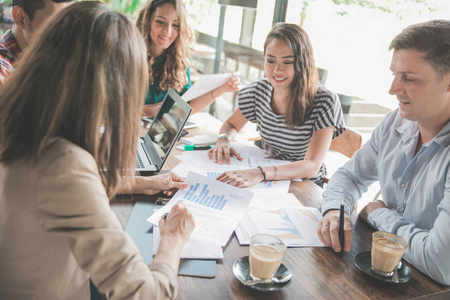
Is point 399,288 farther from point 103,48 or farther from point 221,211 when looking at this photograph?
point 103,48

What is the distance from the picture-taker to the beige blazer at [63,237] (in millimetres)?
699

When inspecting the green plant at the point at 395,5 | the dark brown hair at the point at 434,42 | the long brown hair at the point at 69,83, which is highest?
the green plant at the point at 395,5

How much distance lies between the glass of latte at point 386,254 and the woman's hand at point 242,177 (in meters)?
0.57

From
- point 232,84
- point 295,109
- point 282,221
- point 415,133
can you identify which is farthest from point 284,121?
point 282,221

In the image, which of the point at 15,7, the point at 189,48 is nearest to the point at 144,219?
the point at 15,7

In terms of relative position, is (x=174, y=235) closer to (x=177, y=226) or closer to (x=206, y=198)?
(x=177, y=226)

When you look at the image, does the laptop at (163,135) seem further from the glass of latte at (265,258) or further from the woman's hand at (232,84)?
the glass of latte at (265,258)

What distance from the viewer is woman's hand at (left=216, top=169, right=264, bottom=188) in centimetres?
144

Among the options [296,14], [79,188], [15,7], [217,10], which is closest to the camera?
[79,188]

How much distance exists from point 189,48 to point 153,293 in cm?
211

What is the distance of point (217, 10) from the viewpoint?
3.89 m

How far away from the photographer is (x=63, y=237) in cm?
77

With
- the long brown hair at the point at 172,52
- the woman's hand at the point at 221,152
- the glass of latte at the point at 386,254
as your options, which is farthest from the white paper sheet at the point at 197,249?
the long brown hair at the point at 172,52

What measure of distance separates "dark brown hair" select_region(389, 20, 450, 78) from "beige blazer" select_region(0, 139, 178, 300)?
3.21 ft
